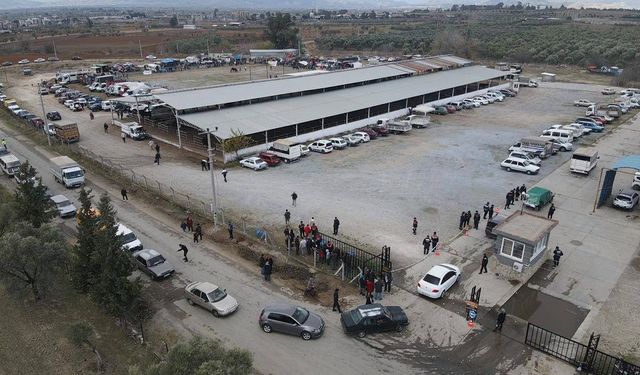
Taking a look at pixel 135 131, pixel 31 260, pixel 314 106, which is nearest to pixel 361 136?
pixel 314 106

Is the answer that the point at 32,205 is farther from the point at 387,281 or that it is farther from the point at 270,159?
the point at 270,159

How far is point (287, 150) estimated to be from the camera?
41781 millimetres

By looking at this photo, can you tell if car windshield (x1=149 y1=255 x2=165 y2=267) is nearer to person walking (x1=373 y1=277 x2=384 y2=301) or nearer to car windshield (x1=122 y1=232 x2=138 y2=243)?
car windshield (x1=122 y1=232 x2=138 y2=243)

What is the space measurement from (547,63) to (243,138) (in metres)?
88.4

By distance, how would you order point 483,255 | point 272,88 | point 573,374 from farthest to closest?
point 272,88 < point 483,255 < point 573,374

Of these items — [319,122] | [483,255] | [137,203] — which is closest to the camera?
[483,255]

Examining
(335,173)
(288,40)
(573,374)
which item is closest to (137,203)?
(335,173)

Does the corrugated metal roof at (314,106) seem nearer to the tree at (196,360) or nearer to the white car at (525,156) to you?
the white car at (525,156)

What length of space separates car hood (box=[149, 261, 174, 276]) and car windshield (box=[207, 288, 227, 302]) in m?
3.97

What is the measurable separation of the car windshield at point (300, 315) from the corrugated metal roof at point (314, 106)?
25.1 metres

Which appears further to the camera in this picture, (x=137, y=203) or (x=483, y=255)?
(x=137, y=203)

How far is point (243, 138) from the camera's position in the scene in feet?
138

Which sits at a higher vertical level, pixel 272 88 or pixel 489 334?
pixel 272 88

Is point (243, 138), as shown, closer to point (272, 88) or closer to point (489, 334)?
point (272, 88)
